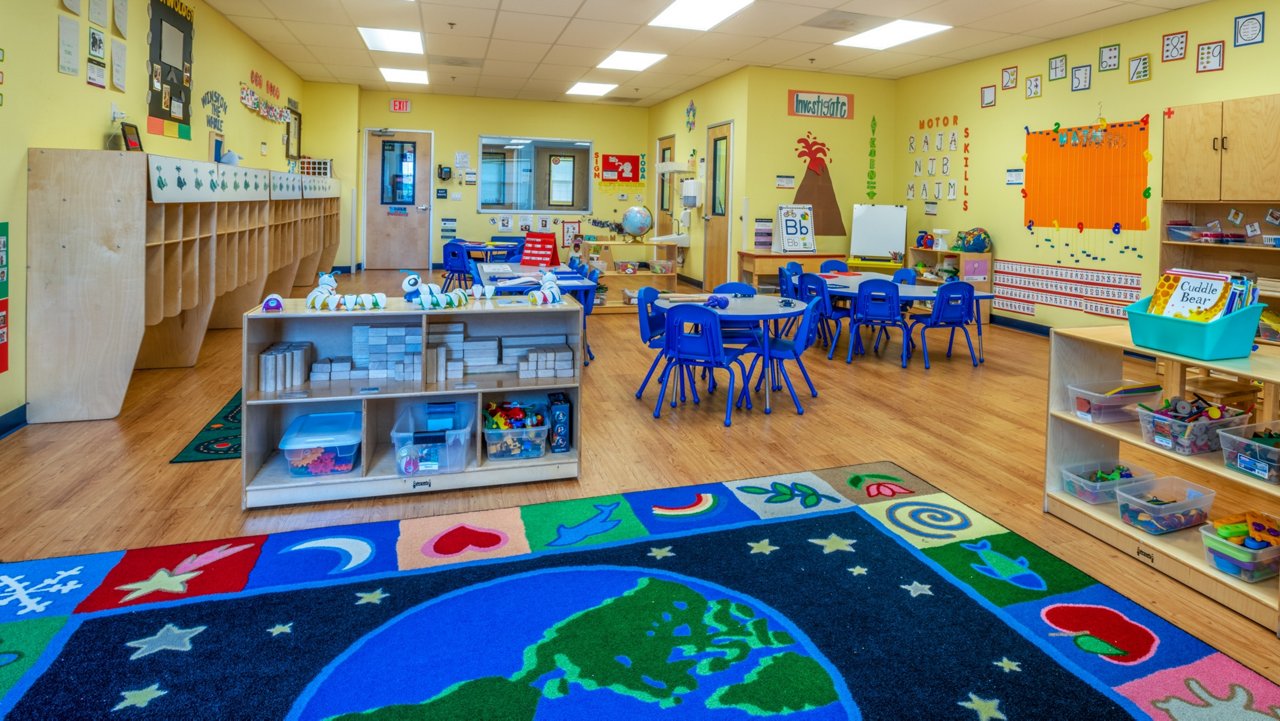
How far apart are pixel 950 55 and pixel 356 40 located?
662 centimetres

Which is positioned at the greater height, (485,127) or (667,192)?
(485,127)

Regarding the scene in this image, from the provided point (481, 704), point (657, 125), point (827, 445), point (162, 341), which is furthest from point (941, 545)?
point (657, 125)

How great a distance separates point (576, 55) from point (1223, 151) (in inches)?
259

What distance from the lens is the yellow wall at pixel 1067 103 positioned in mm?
6340

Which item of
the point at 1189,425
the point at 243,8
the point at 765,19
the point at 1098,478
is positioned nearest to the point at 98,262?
the point at 243,8

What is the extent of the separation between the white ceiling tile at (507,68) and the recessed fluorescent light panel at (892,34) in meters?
4.14

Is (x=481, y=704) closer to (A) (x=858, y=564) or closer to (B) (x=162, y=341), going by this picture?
(A) (x=858, y=564)

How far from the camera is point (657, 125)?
13508mm

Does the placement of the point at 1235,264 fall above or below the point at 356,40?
below

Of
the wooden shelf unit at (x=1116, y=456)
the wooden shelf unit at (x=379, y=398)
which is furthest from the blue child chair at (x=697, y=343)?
the wooden shelf unit at (x=1116, y=456)

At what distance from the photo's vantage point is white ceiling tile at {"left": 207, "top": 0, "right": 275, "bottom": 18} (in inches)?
283

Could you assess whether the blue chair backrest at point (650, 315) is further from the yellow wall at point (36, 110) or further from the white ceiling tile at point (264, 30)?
the white ceiling tile at point (264, 30)

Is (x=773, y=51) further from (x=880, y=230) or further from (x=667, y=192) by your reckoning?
(x=667, y=192)

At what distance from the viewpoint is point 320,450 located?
11.3ft
